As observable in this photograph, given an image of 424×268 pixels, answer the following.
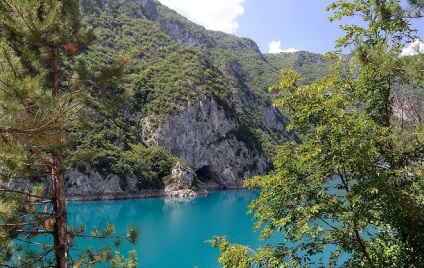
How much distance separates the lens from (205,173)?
82.8m

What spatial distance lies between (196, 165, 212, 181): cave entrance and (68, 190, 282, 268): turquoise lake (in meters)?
17.4

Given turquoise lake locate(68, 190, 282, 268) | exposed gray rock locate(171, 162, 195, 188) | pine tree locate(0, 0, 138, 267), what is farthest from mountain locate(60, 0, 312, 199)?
pine tree locate(0, 0, 138, 267)

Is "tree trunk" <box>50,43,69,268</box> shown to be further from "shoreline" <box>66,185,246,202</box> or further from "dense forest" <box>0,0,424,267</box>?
"shoreline" <box>66,185,246,202</box>

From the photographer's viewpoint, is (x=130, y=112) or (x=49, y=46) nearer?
(x=49, y=46)

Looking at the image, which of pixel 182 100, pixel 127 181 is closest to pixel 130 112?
pixel 182 100

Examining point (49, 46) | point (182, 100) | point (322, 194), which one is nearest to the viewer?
point (322, 194)

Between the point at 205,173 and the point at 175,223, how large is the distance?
140ft

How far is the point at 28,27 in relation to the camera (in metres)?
5.12

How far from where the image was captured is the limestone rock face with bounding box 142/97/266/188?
77125 millimetres

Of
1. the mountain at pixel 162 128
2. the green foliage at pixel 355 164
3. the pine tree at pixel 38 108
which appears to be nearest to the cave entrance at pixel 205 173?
the mountain at pixel 162 128

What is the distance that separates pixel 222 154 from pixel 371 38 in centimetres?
7844

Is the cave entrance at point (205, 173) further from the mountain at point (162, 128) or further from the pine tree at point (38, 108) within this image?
the pine tree at point (38, 108)

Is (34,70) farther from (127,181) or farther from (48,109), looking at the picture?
(127,181)

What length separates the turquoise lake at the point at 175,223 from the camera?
26.8m
